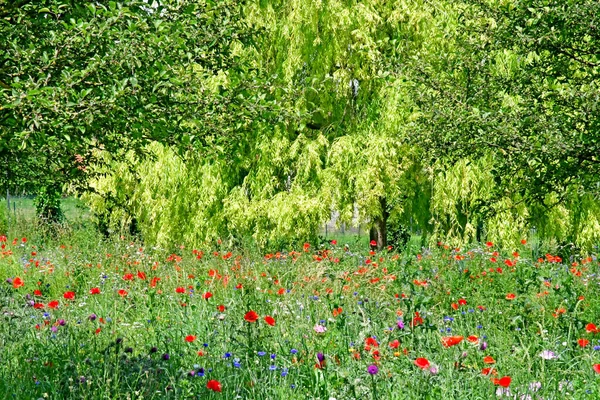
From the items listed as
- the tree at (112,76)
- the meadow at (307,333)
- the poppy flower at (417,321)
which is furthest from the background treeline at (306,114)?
the poppy flower at (417,321)

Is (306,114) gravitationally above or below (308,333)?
above

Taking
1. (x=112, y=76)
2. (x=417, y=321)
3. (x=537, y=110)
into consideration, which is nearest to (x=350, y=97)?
(x=537, y=110)

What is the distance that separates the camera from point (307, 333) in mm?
5535

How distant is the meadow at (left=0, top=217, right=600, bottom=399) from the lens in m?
4.27


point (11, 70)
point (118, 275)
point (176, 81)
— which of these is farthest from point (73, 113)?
point (118, 275)

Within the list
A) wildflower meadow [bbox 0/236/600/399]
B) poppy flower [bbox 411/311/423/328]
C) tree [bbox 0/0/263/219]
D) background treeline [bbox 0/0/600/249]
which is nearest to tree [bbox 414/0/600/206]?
background treeline [bbox 0/0/600/249]

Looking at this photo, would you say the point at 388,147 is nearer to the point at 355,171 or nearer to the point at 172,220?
the point at 355,171

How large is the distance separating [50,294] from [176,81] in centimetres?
558

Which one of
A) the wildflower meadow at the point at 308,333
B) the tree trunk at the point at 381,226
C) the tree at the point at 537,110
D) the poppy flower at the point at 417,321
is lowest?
the tree trunk at the point at 381,226

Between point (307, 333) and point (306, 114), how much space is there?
177 centimetres

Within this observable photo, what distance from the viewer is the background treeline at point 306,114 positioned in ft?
13.2

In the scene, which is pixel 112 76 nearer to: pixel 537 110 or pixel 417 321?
pixel 417 321

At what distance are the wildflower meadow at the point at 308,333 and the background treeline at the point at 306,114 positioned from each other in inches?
44.2

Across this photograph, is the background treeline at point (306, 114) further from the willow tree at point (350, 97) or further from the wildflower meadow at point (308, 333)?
the wildflower meadow at point (308, 333)
